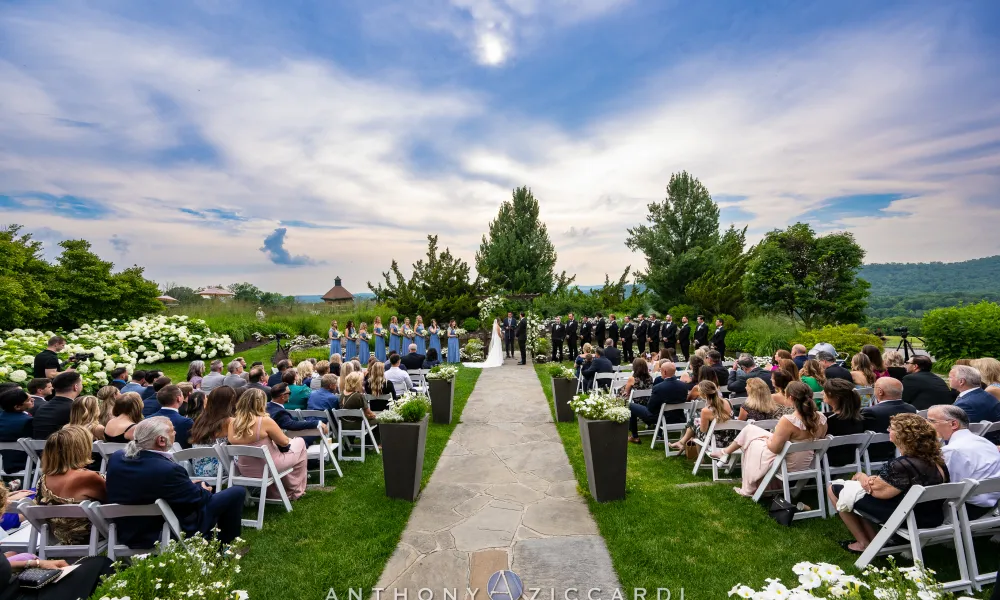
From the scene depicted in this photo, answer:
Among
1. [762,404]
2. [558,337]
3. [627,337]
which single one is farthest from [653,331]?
[762,404]

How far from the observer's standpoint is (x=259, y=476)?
17.1 ft

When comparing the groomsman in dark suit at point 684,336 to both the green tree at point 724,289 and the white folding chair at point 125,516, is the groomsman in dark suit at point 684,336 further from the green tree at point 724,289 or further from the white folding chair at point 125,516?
the white folding chair at point 125,516

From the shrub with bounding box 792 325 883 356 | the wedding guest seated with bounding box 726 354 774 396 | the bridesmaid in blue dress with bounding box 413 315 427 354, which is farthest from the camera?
the bridesmaid in blue dress with bounding box 413 315 427 354

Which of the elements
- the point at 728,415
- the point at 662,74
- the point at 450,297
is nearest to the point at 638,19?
the point at 662,74

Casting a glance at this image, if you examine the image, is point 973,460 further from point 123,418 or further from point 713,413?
point 123,418

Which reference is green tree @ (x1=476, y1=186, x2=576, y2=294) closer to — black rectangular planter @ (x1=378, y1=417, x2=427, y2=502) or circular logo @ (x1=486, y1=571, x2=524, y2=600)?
black rectangular planter @ (x1=378, y1=417, x2=427, y2=502)

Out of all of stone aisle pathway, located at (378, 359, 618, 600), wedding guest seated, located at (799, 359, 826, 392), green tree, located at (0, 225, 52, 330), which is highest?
green tree, located at (0, 225, 52, 330)

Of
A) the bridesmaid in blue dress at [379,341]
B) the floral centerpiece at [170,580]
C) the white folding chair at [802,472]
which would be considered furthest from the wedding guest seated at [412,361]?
the floral centerpiece at [170,580]

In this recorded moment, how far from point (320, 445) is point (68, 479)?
290 centimetres

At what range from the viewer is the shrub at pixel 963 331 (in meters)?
11.9

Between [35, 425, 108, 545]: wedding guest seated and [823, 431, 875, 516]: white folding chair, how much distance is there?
6451mm

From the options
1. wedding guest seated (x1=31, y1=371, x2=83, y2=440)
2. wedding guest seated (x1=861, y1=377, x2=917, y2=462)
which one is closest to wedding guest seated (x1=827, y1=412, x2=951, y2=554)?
wedding guest seated (x1=861, y1=377, x2=917, y2=462)

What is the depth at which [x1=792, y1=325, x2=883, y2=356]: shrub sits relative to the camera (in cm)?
1263

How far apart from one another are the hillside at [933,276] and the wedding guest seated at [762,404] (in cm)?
5835
